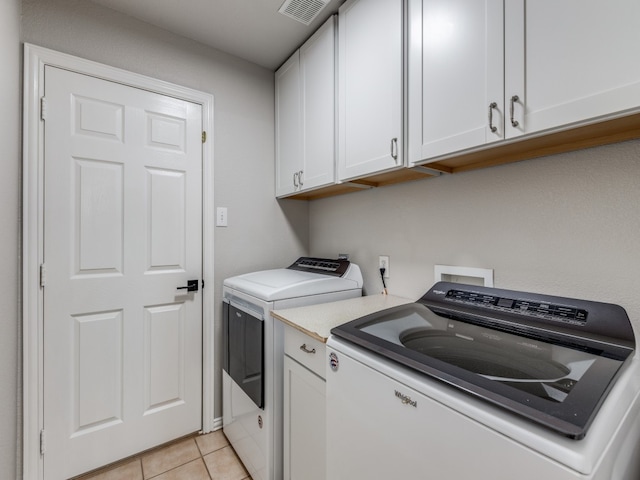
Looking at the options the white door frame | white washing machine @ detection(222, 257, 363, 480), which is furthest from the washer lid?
the white door frame

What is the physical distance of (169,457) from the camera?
67.5 inches

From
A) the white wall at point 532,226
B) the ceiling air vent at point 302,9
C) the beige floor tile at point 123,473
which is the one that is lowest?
the beige floor tile at point 123,473

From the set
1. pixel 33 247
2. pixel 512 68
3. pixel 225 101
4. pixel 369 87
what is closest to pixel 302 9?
pixel 369 87

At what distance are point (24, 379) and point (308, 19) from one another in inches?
93.3

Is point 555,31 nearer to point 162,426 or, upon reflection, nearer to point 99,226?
point 99,226

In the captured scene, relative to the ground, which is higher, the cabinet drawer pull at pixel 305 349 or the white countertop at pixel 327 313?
the white countertop at pixel 327 313

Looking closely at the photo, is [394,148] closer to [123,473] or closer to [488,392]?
[488,392]

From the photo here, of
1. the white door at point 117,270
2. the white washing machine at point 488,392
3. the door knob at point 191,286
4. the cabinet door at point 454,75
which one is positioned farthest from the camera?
the door knob at point 191,286

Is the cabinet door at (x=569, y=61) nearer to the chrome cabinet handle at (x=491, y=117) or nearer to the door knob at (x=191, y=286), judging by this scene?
the chrome cabinet handle at (x=491, y=117)

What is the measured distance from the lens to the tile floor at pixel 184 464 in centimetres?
157

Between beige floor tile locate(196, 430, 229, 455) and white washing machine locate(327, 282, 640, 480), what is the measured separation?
3.66 ft

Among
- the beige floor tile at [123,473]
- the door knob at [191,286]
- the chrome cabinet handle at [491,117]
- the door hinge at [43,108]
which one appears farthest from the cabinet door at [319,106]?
the beige floor tile at [123,473]

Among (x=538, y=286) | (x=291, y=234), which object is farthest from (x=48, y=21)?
(x=538, y=286)

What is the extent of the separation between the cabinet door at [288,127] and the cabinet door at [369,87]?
44cm
